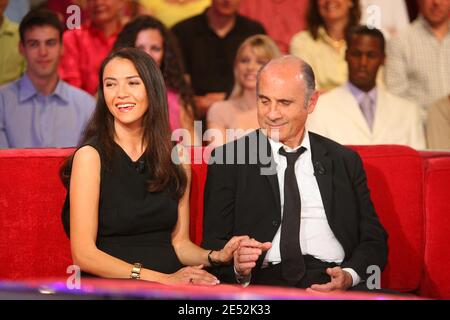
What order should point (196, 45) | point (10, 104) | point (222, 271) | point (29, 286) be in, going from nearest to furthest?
1. point (29, 286)
2. point (222, 271)
3. point (10, 104)
4. point (196, 45)

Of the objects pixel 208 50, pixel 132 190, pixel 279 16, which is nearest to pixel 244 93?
pixel 208 50

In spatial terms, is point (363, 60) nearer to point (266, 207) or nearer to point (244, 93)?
A: point (244, 93)

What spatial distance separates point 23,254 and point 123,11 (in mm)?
1958

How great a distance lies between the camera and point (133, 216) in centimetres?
229

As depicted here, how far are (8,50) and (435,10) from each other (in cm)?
214

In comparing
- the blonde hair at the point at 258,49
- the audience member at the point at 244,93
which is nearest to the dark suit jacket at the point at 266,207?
the audience member at the point at 244,93

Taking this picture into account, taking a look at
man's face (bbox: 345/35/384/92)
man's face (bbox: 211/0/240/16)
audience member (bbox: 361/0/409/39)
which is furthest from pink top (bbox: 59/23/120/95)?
audience member (bbox: 361/0/409/39)

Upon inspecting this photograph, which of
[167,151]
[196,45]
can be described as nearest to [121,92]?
[167,151]

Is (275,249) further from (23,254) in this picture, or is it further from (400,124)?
(400,124)

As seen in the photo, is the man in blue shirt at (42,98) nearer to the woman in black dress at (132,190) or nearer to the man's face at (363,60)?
the man's face at (363,60)

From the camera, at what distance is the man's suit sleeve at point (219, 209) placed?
235 cm

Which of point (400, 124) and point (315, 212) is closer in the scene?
point (315, 212)

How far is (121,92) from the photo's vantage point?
2.34 m

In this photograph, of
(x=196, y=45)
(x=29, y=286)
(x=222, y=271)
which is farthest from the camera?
(x=196, y=45)
